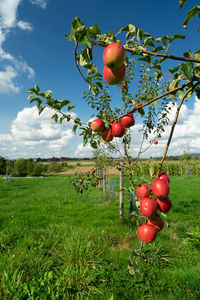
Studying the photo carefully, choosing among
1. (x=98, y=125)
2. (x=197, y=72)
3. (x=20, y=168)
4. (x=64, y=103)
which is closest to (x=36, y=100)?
(x=64, y=103)

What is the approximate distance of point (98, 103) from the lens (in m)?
4.18

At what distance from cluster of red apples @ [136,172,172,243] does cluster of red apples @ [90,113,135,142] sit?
12.0 inches

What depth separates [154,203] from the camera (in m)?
0.84

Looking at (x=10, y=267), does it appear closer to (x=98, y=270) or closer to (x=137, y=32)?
(x=98, y=270)

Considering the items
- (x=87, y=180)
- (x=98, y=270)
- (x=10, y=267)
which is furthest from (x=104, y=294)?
(x=87, y=180)

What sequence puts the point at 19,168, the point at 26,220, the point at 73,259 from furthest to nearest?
the point at 19,168
the point at 26,220
the point at 73,259

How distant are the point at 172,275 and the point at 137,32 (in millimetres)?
3087

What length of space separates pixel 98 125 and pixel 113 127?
0.08 meters

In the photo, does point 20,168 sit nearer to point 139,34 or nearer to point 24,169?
point 24,169

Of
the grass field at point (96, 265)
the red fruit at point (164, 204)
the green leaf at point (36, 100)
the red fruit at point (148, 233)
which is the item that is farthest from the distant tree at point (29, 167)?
the red fruit at point (164, 204)

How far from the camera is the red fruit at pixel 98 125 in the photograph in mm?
1013

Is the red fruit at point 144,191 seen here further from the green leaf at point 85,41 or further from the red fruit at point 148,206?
the green leaf at point 85,41

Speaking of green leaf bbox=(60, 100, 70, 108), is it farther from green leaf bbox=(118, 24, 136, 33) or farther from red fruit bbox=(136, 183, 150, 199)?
red fruit bbox=(136, 183, 150, 199)

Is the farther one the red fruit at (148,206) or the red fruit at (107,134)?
the red fruit at (107,134)
